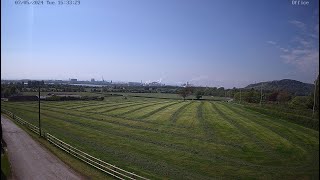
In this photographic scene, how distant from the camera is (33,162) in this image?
88.0 ft

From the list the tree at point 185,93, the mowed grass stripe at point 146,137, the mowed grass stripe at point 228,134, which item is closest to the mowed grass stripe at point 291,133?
the mowed grass stripe at point 146,137

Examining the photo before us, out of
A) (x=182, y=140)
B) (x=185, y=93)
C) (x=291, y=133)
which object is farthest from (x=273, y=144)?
(x=185, y=93)

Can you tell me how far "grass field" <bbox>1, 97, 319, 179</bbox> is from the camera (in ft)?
80.4

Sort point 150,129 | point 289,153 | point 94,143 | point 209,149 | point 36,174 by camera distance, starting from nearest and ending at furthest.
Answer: point 36,174
point 289,153
point 209,149
point 94,143
point 150,129

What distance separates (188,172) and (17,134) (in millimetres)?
24020

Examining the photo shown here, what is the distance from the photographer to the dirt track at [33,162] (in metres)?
23.5

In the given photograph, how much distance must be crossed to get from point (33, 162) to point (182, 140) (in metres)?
19.2

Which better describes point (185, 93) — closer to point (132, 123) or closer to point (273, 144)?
point (132, 123)

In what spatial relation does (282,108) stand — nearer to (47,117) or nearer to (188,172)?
(188,172)

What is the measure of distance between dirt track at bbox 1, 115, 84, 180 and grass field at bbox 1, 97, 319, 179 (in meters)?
4.27

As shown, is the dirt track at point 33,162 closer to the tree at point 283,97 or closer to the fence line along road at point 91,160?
the fence line along road at point 91,160

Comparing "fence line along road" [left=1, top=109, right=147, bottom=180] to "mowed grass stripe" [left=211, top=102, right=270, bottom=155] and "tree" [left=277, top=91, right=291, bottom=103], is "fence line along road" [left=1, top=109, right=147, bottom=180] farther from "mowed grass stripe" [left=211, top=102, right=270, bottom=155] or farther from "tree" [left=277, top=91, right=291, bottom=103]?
"mowed grass stripe" [left=211, top=102, right=270, bottom=155]

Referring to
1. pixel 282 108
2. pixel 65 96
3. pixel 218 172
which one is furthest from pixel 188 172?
pixel 65 96

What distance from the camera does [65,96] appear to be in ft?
142
